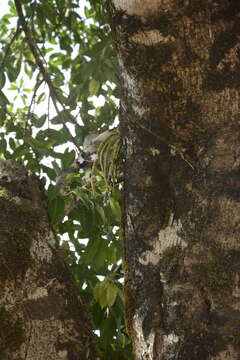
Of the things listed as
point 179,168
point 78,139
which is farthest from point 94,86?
point 179,168

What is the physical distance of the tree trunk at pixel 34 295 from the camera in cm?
146

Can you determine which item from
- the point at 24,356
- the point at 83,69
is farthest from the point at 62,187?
the point at 83,69

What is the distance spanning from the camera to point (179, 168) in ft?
4.96

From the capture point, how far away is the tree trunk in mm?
1463

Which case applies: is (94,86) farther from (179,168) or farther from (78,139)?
(179,168)

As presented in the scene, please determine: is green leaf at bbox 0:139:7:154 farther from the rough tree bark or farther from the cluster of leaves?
the rough tree bark

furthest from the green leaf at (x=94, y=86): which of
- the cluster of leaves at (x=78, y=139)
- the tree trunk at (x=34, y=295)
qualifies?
the tree trunk at (x=34, y=295)

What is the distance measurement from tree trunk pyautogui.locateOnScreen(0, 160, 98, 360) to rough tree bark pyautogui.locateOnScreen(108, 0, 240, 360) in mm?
139

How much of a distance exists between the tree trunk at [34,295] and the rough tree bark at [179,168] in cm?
14

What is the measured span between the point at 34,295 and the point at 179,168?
457 mm

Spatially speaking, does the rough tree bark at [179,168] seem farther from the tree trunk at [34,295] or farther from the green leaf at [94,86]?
the green leaf at [94,86]

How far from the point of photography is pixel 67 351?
147 cm

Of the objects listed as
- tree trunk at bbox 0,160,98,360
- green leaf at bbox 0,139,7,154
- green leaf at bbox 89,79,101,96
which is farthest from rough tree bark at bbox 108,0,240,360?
green leaf at bbox 89,79,101,96

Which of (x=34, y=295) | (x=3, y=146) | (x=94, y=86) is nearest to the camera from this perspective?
(x=34, y=295)
